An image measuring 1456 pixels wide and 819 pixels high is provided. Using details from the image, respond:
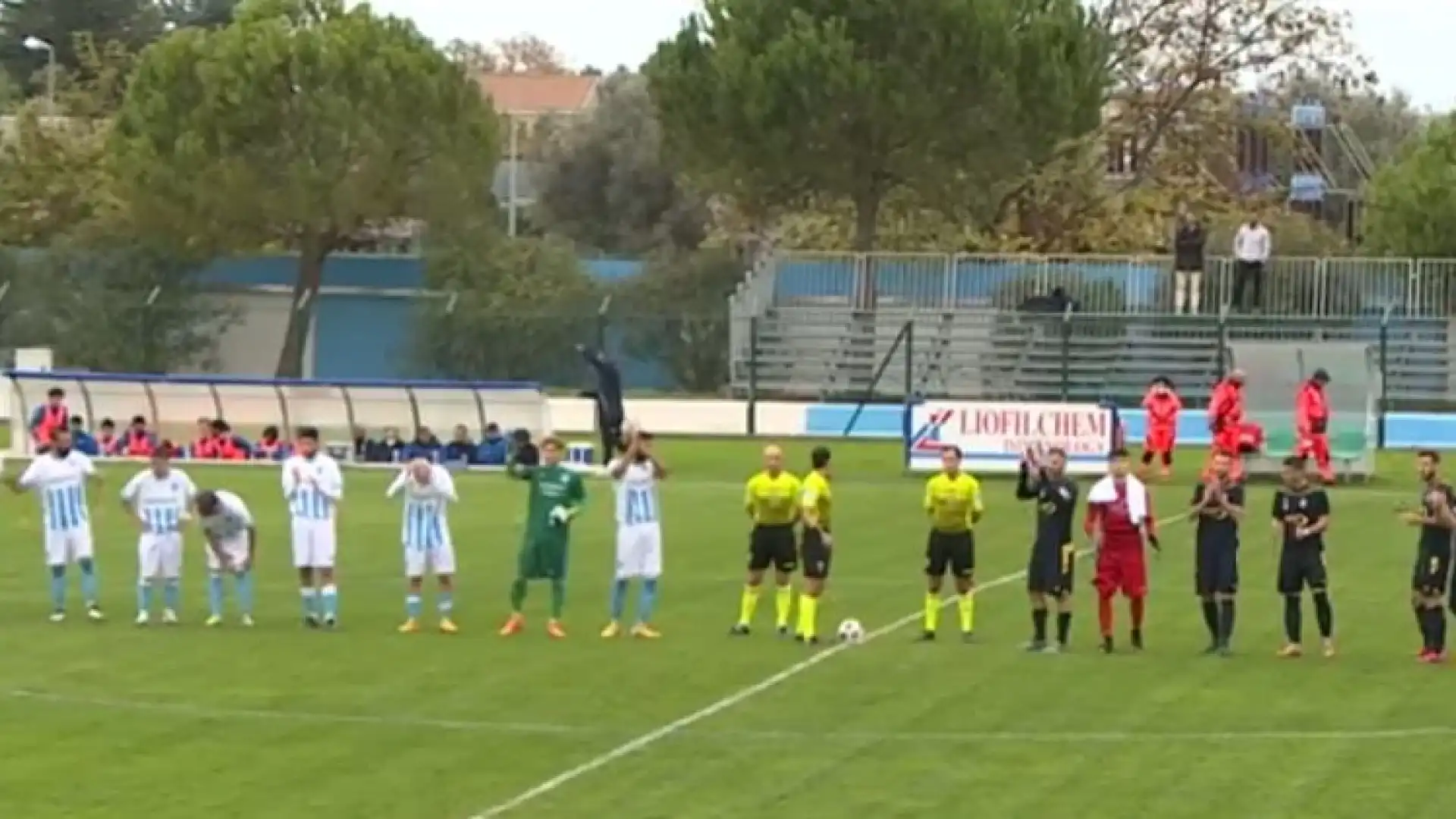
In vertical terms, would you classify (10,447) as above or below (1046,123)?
below

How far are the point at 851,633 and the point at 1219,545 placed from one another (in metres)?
3.20

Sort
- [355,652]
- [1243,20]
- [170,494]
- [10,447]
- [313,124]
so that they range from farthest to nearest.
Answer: [1243,20] → [313,124] → [10,447] → [170,494] → [355,652]

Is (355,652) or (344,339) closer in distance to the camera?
(355,652)

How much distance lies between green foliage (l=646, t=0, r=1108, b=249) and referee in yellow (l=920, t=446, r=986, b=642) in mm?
36550

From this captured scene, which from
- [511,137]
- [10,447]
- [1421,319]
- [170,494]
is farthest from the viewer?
[511,137]

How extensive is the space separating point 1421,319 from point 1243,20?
66.8ft

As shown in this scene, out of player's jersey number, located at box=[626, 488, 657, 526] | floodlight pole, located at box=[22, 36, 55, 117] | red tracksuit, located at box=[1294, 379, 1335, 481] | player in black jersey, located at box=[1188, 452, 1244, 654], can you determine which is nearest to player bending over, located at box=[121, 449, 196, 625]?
player's jersey number, located at box=[626, 488, 657, 526]

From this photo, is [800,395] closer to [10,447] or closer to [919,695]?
[10,447]

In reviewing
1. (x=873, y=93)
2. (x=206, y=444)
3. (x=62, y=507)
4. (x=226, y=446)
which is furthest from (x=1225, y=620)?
(x=873, y=93)

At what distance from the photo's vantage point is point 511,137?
298ft

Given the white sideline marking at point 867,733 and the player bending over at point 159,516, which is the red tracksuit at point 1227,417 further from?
the white sideline marking at point 867,733

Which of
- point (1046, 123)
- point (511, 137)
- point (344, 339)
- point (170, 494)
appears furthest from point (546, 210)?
point (170, 494)

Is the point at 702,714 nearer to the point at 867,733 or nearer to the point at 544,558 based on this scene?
the point at 867,733

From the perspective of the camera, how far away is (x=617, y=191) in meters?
92.9
